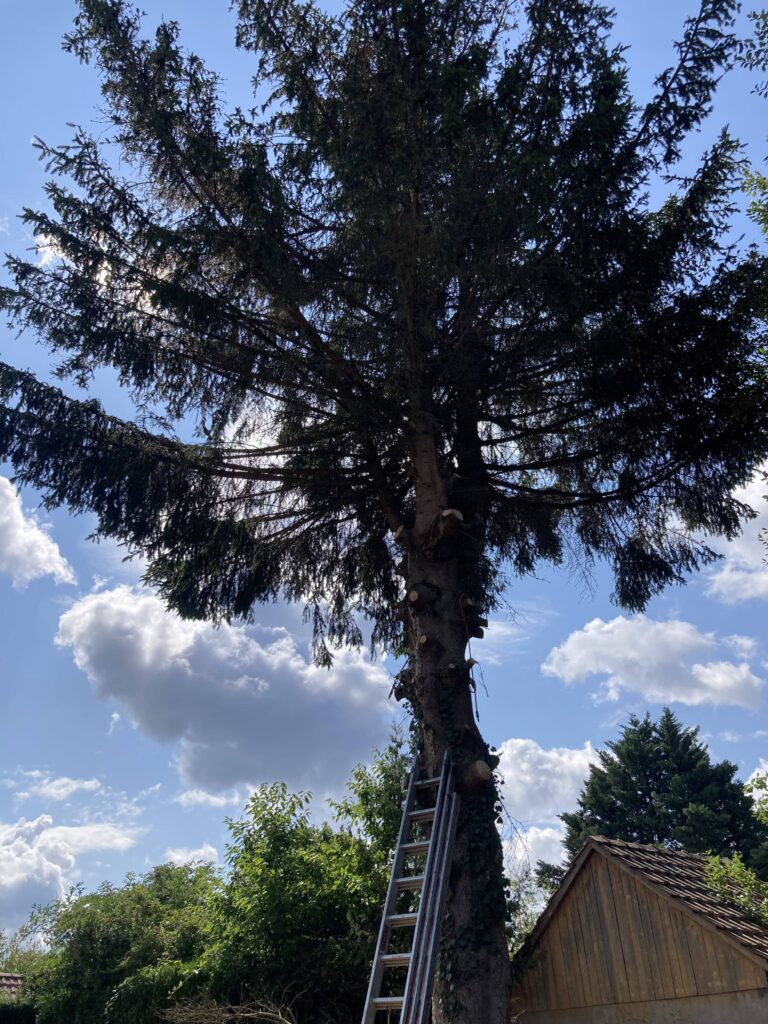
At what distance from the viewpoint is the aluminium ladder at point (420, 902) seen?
671cm

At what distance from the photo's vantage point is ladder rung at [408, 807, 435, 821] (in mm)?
7902

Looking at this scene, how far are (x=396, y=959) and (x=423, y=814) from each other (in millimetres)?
1298

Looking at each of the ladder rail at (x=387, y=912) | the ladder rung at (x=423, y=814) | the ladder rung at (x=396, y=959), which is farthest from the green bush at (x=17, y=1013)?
the ladder rung at (x=396, y=959)

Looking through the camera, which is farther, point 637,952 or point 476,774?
point 637,952

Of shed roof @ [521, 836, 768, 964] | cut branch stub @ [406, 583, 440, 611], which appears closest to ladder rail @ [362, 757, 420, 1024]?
cut branch stub @ [406, 583, 440, 611]

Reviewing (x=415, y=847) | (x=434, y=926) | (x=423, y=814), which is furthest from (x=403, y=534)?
(x=434, y=926)

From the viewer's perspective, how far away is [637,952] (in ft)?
33.6

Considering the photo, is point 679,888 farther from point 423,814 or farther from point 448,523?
point 448,523

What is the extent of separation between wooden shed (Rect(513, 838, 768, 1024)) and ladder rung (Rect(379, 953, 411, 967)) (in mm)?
4275

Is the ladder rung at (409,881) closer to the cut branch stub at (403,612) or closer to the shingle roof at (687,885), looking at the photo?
the cut branch stub at (403,612)

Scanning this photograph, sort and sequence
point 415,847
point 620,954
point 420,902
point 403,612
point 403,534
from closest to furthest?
point 420,902 → point 415,847 → point 403,612 → point 403,534 → point 620,954

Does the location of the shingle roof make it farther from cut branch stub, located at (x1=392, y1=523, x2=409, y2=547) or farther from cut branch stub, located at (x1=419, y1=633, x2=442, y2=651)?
cut branch stub, located at (x1=392, y1=523, x2=409, y2=547)

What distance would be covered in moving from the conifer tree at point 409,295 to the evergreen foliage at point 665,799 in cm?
1973

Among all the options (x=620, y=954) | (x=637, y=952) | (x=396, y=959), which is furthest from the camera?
(x=620, y=954)
